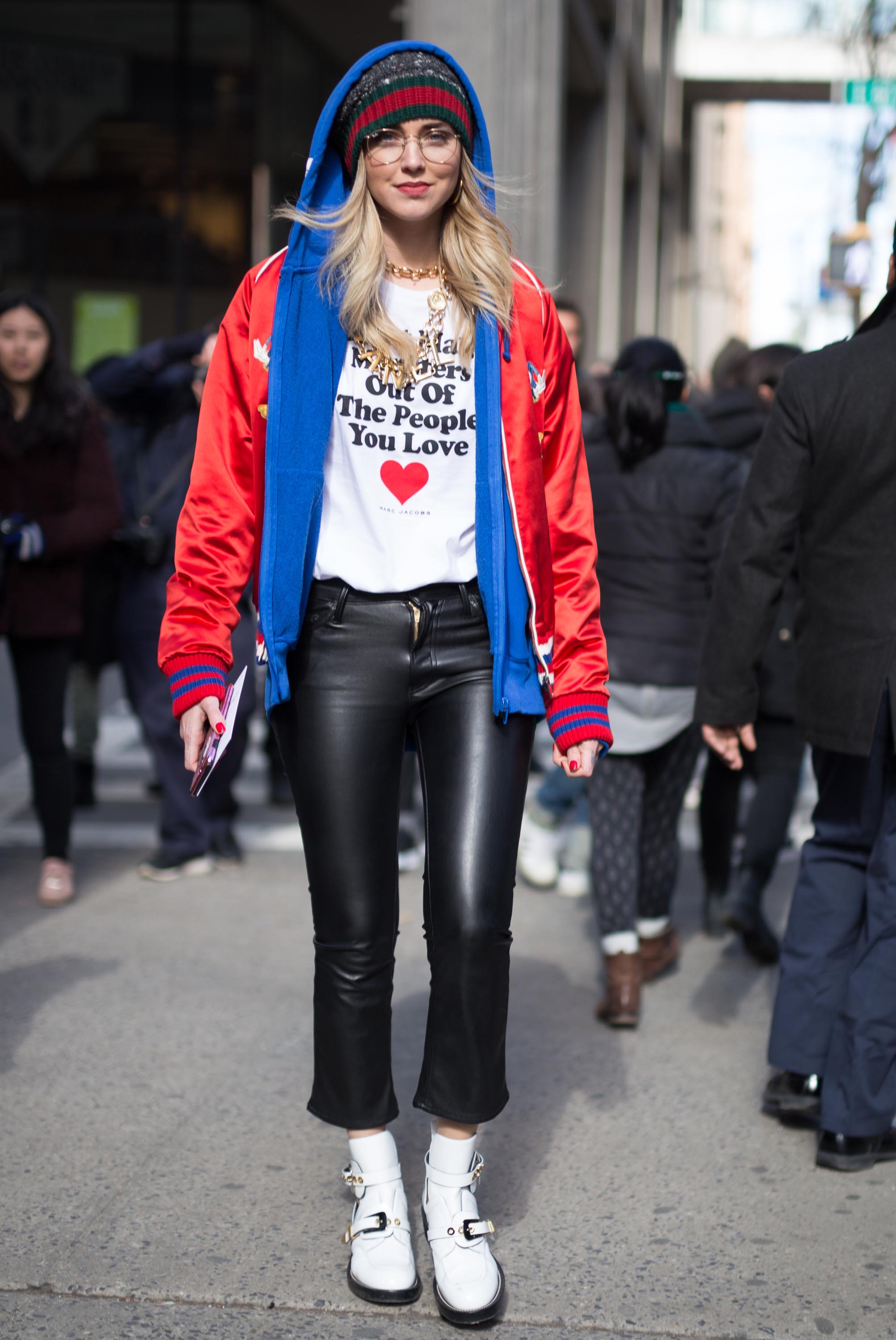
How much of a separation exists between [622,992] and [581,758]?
5.73 feet

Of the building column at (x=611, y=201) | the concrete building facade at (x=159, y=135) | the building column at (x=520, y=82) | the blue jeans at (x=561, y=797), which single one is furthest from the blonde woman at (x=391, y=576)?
the building column at (x=611, y=201)

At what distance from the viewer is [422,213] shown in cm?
278

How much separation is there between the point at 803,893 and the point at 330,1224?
1347 millimetres

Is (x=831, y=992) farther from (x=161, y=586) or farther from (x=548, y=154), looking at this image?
(x=548, y=154)

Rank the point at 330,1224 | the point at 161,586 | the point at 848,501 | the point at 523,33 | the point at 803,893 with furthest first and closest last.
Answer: the point at 523,33, the point at 161,586, the point at 803,893, the point at 848,501, the point at 330,1224

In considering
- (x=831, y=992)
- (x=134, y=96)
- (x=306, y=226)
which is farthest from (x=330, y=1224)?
(x=134, y=96)

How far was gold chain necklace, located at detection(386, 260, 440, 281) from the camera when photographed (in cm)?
288

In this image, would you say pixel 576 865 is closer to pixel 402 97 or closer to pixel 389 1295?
pixel 389 1295

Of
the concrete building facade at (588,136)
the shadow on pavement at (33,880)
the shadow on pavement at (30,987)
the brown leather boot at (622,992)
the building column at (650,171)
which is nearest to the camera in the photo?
the shadow on pavement at (30,987)

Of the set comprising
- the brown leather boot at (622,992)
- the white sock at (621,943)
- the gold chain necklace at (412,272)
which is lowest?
the brown leather boot at (622,992)

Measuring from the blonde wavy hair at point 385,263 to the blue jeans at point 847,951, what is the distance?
4.19 ft

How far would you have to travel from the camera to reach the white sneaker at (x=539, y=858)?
235 inches

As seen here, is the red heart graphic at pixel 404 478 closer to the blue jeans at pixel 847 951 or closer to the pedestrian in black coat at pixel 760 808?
the blue jeans at pixel 847 951

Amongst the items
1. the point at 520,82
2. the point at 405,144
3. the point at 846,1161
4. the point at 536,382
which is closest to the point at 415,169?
the point at 405,144
